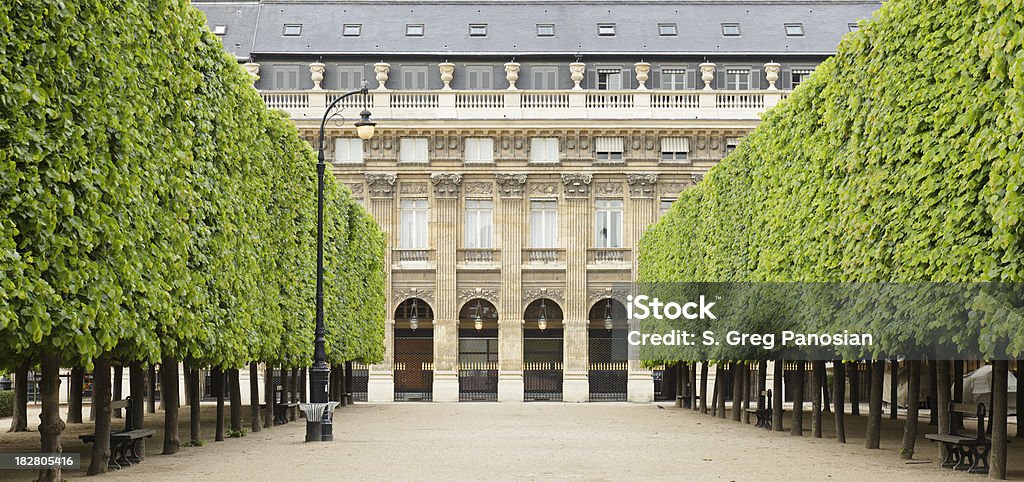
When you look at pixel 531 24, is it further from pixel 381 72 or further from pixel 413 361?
pixel 413 361

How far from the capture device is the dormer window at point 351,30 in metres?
60.9

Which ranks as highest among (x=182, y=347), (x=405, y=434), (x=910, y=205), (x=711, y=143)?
(x=711, y=143)

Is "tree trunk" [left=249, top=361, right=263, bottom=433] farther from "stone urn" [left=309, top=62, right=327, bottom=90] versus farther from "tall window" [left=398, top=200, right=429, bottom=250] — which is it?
"stone urn" [left=309, top=62, right=327, bottom=90]

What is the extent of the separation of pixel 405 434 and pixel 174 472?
9.62 m

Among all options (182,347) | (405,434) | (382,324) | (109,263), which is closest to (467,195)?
(382,324)

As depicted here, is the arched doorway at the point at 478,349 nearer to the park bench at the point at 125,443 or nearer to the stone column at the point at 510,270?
the stone column at the point at 510,270

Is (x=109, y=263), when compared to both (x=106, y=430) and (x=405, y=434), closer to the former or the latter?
(x=106, y=430)

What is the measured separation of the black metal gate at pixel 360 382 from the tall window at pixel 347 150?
8518 millimetres

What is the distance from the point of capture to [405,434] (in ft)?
92.3

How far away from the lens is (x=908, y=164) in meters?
19.2

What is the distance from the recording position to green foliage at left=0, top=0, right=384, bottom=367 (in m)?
13.4

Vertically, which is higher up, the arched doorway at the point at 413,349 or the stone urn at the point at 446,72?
the stone urn at the point at 446,72

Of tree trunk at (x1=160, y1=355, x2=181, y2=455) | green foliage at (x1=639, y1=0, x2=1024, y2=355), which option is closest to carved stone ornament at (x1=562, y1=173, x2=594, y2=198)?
green foliage at (x1=639, y1=0, x2=1024, y2=355)

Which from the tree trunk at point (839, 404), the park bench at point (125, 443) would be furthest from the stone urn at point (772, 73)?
the park bench at point (125, 443)
